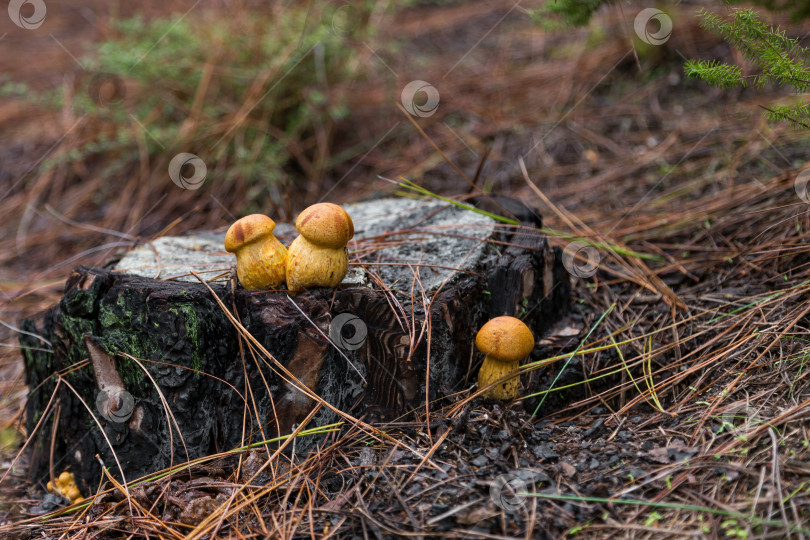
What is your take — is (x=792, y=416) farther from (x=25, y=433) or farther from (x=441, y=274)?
(x=25, y=433)

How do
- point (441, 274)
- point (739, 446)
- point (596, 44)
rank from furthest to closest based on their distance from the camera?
point (596, 44)
point (441, 274)
point (739, 446)

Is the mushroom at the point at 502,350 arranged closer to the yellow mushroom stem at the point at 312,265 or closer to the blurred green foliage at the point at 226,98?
the yellow mushroom stem at the point at 312,265

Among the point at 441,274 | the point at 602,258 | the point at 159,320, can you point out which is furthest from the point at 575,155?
the point at 159,320

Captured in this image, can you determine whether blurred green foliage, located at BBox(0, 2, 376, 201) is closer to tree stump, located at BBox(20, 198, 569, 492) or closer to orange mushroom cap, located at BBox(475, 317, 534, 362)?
tree stump, located at BBox(20, 198, 569, 492)

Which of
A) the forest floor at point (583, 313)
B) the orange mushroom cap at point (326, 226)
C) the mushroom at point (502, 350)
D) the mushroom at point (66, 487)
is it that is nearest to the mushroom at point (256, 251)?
the orange mushroom cap at point (326, 226)

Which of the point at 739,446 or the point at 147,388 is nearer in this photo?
the point at 739,446
